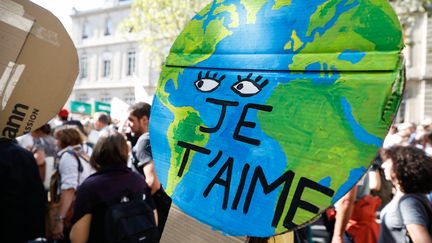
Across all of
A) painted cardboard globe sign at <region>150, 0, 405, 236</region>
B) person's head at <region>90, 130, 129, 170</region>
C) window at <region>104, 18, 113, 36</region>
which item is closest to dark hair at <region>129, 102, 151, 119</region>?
person's head at <region>90, 130, 129, 170</region>

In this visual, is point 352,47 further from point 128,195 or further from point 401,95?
point 128,195

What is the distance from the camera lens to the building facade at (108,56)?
2161cm

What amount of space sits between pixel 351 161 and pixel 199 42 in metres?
0.44

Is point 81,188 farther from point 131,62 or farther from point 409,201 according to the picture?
point 131,62

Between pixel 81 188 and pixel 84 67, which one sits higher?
pixel 84 67

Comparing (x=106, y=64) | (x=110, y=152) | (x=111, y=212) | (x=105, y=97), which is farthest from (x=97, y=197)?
(x=106, y=64)

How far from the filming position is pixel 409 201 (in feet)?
5.84

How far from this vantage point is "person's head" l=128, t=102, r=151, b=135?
2.59m

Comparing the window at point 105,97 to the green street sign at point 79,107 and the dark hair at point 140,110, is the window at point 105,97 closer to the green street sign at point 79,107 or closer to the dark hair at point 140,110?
the green street sign at point 79,107

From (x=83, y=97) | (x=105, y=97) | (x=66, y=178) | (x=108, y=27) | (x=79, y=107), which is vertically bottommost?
(x=83, y=97)

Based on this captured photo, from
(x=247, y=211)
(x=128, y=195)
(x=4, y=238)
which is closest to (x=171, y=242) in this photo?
(x=247, y=211)

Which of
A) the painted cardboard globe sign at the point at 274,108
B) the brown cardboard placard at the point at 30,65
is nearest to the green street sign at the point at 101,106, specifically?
the brown cardboard placard at the point at 30,65

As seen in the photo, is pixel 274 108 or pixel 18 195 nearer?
pixel 274 108

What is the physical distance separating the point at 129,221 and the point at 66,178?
1075 mm
